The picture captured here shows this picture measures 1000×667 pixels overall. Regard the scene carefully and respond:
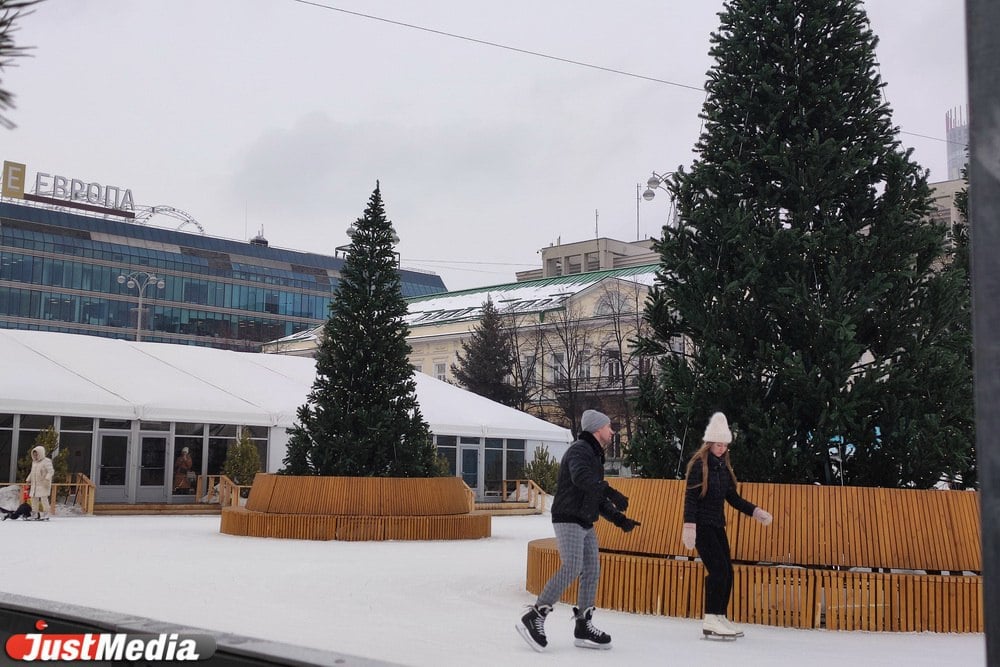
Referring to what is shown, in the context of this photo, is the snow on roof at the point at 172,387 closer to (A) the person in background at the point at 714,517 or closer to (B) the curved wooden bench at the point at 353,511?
(B) the curved wooden bench at the point at 353,511

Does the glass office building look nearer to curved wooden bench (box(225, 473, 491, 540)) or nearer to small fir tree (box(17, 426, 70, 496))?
small fir tree (box(17, 426, 70, 496))

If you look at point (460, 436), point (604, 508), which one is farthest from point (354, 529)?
Answer: point (460, 436)

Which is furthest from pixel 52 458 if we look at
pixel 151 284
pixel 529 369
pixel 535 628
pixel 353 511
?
pixel 151 284

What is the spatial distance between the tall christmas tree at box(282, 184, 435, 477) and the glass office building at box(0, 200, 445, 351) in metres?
65.2

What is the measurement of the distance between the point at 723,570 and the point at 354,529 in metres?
10.8

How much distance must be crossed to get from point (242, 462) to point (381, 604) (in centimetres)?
2182

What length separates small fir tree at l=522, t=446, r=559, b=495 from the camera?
116 ft

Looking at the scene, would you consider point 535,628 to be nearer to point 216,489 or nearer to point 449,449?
point 216,489

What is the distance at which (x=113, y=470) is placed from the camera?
29.7 metres

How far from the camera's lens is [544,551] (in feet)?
33.9

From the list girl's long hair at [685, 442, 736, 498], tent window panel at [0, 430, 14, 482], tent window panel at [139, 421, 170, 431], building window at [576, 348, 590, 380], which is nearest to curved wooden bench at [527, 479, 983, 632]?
girl's long hair at [685, 442, 736, 498]

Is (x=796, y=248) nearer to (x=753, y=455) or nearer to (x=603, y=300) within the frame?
(x=753, y=455)

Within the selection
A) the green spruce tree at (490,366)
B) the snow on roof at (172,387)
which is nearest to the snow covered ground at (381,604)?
the snow on roof at (172,387)

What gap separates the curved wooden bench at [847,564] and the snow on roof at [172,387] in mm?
21551
